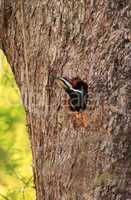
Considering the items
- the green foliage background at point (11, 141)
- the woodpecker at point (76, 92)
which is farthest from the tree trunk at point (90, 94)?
the green foliage background at point (11, 141)

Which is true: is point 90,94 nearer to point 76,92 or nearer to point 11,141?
point 76,92

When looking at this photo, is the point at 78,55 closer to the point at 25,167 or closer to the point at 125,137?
the point at 125,137

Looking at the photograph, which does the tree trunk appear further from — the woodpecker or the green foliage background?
the green foliage background

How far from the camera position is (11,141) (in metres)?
3.82

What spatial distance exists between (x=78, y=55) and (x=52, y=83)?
0.13 m

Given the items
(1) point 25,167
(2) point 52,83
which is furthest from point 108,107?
(1) point 25,167

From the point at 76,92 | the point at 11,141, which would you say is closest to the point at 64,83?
the point at 76,92

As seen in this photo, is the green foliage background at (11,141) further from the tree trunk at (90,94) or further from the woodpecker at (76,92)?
the woodpecker at (76,92)

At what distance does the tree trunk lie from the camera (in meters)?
1.74

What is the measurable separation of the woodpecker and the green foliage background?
1.43m

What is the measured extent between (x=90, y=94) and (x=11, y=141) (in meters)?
2.10

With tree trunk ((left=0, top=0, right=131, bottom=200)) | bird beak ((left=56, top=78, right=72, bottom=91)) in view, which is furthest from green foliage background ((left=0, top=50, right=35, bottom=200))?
bird beak ((left=56, top=78, right=72, bottom=91))

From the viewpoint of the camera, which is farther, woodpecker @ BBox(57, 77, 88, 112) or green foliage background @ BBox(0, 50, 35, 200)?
green foliage background @ BBox(0, 50, 35, 200)

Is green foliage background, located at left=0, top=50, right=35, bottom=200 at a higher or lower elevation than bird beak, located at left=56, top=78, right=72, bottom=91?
lower
